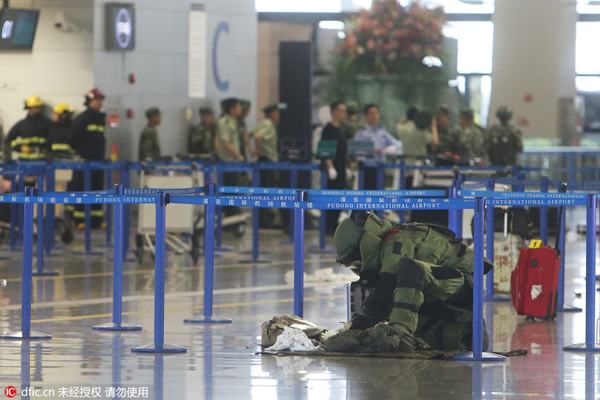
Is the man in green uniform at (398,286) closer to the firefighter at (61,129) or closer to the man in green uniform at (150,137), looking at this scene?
the firefighter at (61,129)

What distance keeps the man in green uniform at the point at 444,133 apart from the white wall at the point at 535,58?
260 inches

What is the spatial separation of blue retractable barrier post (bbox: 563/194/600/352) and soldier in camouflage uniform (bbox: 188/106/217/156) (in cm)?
1008

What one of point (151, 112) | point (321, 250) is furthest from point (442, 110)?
point (321, 250)

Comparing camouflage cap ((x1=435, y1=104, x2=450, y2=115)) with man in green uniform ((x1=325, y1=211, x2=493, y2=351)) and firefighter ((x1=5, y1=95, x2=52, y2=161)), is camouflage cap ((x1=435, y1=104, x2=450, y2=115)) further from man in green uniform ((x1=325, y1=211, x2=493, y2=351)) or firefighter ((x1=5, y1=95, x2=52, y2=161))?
man in green uniform ((x1=325, y1=211, x2=493, y2=351))

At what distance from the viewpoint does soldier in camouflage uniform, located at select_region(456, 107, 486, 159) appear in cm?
1548

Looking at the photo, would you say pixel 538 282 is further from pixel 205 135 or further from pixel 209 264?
pixel 205 135

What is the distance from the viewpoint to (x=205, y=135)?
15.9 metres

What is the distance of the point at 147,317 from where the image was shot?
24.3 ft

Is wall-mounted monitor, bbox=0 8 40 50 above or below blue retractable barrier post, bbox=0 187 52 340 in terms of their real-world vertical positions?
above

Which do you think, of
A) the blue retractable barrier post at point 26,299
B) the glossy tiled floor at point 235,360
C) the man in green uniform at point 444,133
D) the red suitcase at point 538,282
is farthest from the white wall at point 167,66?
the red suitcase at point 538,282

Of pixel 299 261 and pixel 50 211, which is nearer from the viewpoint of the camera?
pixel 299 261

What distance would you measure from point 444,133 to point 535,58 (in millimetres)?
7037

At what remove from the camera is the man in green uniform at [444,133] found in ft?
51.4

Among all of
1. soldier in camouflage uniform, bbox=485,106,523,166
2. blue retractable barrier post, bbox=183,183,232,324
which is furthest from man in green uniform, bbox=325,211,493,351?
soldier in camouflage uniform, bbox=485,106,523,166
